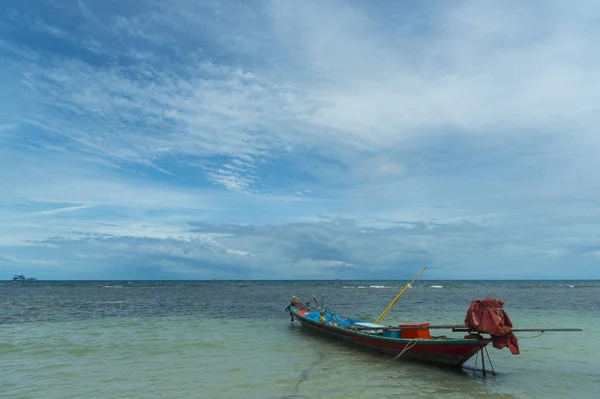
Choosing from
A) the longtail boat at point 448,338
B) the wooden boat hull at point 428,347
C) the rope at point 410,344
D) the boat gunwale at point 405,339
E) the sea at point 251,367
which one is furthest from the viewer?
the rope at point 410,344

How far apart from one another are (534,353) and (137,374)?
1714cm

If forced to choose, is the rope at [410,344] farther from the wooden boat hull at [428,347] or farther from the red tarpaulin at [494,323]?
the red tarpaulin at [494,323]

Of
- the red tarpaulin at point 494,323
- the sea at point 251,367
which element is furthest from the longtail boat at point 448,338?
the sea at point 251,367

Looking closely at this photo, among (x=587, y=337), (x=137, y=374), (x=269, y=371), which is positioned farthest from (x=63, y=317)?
(x=587, y=337)

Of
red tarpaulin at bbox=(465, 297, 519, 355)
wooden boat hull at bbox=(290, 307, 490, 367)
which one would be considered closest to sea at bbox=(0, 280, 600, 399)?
wooden boat hull at bbox=(290, 307, 490, 367)

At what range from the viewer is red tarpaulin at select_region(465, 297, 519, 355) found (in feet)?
44.1

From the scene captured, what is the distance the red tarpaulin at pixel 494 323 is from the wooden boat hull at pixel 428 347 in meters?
0.49

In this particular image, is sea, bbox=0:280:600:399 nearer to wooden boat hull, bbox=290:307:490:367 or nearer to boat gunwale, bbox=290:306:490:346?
wooden boat hull, bbox=290:307:490:367

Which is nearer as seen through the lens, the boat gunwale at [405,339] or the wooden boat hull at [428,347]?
the boat gunwale at [405,339]

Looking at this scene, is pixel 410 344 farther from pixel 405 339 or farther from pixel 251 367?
pixel 251 367

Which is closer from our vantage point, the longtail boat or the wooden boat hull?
the longtail boat

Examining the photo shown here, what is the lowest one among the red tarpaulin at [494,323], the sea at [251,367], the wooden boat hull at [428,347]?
the sea at [251,367]

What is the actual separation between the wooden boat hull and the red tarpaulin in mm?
486

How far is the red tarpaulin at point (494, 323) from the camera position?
13.4 m
